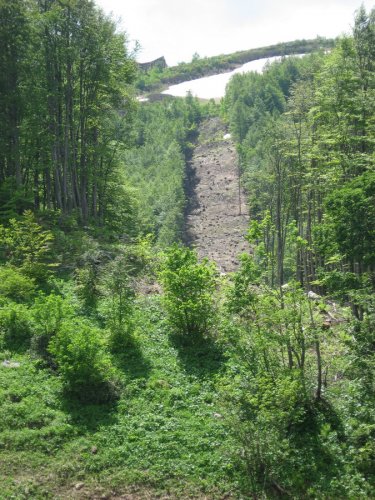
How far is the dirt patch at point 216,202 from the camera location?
53.2 m

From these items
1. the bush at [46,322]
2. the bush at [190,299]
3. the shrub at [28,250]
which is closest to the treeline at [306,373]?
the bush at [190,299]

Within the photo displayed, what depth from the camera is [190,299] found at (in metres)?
13.2

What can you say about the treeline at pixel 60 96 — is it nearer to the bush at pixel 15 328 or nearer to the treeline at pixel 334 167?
the bush at pixel 15 328

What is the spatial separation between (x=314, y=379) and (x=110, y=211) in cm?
2148

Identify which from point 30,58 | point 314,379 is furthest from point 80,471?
point 30,58

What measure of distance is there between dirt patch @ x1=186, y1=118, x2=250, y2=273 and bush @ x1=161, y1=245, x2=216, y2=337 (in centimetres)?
3067

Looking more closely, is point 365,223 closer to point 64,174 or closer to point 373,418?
point 373,418

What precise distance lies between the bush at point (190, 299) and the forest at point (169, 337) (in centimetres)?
4

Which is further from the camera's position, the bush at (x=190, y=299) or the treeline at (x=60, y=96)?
the treeline at (x=60, y=96)

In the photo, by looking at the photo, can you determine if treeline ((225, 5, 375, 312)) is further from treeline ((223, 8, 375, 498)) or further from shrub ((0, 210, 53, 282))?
shrub ((0, 210, 53, 282))

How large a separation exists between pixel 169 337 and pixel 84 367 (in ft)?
11.2

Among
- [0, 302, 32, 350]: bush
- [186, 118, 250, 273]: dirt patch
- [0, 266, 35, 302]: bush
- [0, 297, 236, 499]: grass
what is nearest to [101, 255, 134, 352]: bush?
[0, 297, 236, 499]: grass

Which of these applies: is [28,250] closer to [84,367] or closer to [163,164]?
[84,367]

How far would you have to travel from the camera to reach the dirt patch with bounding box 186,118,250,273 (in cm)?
5325
